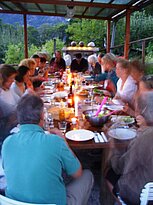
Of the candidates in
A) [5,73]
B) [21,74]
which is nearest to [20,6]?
[21,74]

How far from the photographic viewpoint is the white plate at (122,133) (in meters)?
1.64

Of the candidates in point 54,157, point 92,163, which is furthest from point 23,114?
point 92,163

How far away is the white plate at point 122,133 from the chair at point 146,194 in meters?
0.46

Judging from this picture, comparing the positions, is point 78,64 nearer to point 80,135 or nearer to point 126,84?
point 126,84

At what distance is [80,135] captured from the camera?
1704 mm

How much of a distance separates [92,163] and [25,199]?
1.45 metres

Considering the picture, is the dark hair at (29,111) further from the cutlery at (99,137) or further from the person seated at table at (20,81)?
the person seated at table at (20,81)

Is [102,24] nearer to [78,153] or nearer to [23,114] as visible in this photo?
[78,153]

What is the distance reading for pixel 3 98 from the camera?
224cm

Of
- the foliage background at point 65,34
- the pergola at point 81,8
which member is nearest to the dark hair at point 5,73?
the pergola at point 81,8

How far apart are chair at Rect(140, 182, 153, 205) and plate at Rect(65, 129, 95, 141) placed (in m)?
0.54

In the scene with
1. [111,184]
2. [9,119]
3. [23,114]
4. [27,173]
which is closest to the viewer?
[27,173]

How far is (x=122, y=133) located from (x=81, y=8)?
5.91 metres

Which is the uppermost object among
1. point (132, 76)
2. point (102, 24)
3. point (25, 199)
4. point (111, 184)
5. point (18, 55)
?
point (102, 24)
